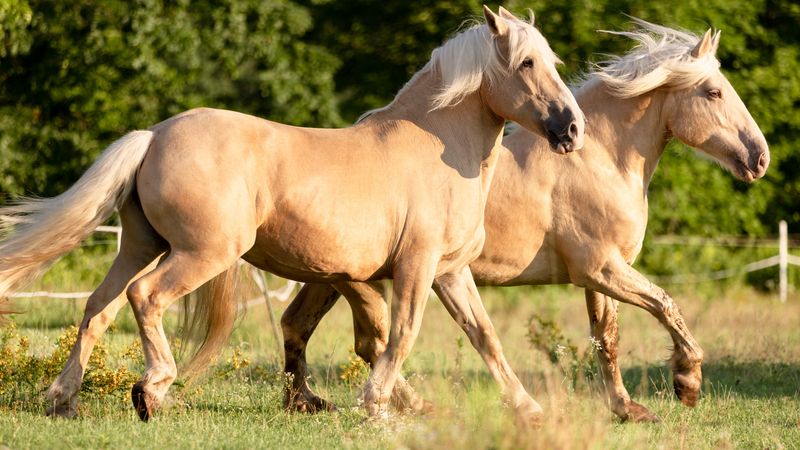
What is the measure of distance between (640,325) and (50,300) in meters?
7.22

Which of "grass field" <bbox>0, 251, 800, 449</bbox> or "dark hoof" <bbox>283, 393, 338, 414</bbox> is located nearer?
"grass field" <bbox>0, 251, 800, 449</bbox>

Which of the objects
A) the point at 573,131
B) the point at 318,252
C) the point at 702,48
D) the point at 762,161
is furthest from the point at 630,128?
the point at 318,252

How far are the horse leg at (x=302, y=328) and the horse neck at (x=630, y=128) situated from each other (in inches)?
80.9

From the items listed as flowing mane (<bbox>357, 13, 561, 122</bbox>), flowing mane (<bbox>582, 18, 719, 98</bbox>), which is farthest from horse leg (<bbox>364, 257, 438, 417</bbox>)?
flowing mane (<bbox>582, 18, 719, 98</bbox>)

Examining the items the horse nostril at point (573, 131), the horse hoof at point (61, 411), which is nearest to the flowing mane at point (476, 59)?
the horse nostril at point (573, 131)

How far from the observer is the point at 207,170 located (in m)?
5.59

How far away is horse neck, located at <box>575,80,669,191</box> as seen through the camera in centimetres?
741

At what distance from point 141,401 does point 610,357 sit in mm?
3340

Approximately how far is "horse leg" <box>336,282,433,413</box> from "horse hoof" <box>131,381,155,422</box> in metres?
1.76

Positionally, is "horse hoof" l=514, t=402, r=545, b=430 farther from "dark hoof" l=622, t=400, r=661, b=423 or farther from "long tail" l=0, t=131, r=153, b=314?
"long tail" l=0, t=131, r=153, b=314

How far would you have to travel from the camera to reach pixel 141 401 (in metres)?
5.45

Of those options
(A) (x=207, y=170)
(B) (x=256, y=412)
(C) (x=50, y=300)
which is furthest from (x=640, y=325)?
(A) (x=207, y=170)

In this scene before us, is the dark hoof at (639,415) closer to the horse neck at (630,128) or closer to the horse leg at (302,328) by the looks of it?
the horse neck at (630,128)

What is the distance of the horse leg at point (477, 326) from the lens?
21.0 feet
